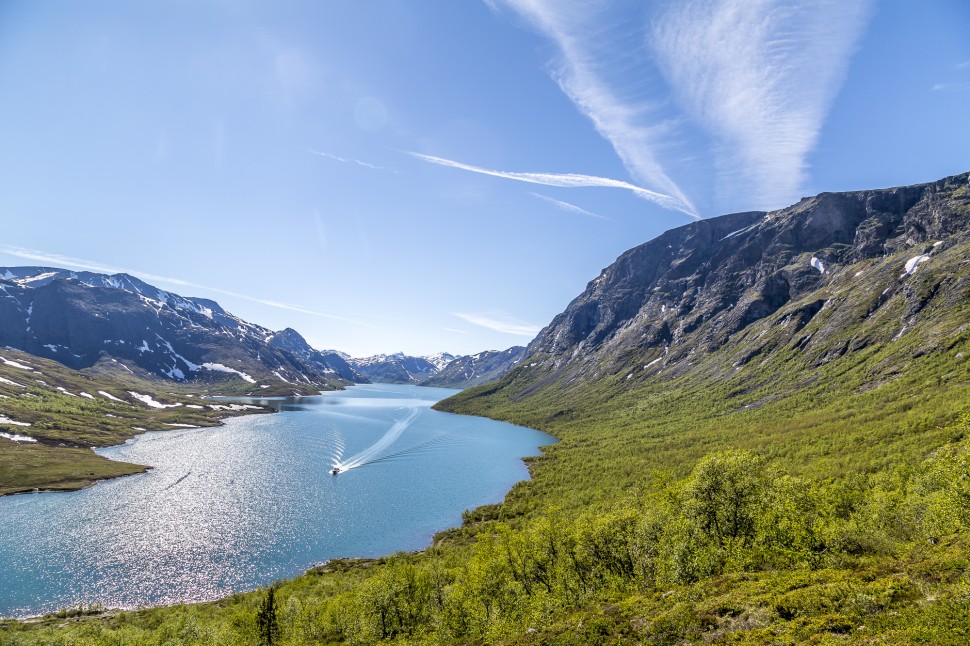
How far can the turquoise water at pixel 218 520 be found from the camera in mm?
69500

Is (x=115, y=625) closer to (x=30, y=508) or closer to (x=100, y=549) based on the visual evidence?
(x=100, y=549)

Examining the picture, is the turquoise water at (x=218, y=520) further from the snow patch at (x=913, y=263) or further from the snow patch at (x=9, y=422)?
the snow patch at (x=913, y=263)

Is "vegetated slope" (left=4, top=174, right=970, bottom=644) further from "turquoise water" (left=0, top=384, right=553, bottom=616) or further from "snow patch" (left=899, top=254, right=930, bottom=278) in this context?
"snow patch" (left=899, top=254, right=930, bottom=278)

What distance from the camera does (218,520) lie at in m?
94.2

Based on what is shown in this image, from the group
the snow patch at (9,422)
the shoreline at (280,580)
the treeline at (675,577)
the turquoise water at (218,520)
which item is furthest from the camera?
the snow patch at (9,422)

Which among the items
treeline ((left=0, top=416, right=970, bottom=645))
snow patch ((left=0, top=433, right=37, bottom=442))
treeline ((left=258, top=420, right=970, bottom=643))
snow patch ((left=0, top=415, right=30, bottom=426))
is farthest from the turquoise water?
snow patch ((left=0, top=415, right=30, bottom=426))

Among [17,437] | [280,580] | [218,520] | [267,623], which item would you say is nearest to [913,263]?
[267,623]

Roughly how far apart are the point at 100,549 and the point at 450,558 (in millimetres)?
72045

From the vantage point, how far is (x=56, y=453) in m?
151

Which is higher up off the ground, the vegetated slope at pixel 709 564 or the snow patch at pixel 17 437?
the vegetated slope at pixel 709 564

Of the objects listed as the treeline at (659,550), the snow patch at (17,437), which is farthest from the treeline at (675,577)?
the snow patch at (17,437)

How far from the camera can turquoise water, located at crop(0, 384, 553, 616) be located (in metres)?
69.5

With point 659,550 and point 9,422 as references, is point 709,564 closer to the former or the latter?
point 659,550

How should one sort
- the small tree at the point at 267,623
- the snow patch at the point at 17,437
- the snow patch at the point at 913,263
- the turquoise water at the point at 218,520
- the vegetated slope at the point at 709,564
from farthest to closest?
the snow patch at the point at 913,263 < the snow patch at the point at 17,437 < the turquoise water at the point at 218,520 < the small tree at the point at 267,623 < the vegetated slope at the point at 709,564
